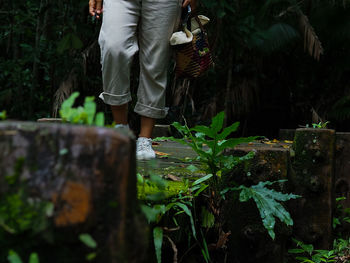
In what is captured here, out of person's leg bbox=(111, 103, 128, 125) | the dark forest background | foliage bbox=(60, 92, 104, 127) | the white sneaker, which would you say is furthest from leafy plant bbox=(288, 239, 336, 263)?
the dark forest background

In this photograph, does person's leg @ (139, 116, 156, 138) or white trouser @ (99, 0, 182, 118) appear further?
person's leg @ (139, 116, 156, 138)

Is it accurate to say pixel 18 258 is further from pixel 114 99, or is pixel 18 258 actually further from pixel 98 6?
pixel 98 6

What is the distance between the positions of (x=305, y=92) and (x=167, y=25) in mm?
6392

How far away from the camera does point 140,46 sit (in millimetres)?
3121

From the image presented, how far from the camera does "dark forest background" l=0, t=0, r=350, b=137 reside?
696 centimetres

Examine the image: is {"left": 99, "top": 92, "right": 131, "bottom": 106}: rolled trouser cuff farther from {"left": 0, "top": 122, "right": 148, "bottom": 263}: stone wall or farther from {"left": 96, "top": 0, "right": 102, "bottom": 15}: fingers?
{"left": 0, "top": 122, "right": 148, "bottom": 263}: stone wall

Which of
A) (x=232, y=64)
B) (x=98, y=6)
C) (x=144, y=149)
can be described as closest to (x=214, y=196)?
(x=144, y=149)

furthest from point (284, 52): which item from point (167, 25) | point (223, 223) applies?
point (223, 223)

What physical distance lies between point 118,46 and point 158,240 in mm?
1553

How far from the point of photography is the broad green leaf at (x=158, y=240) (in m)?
1.57

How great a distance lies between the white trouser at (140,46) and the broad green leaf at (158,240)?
1461 millimetres

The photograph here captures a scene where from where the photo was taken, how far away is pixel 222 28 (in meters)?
6.95

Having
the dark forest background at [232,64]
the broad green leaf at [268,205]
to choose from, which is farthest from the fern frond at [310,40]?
the broad green leaf at [268,205]

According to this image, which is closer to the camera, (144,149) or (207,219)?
(207,219)
